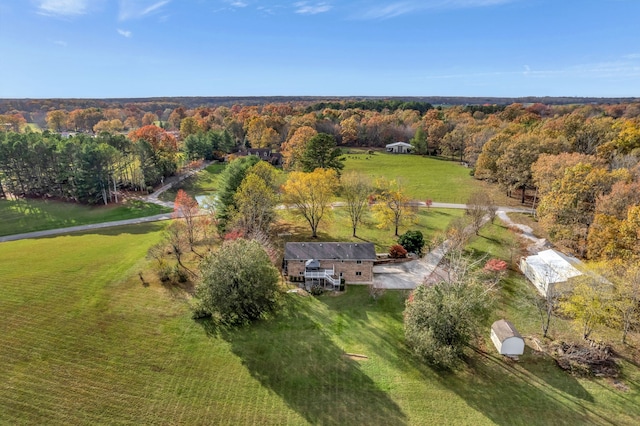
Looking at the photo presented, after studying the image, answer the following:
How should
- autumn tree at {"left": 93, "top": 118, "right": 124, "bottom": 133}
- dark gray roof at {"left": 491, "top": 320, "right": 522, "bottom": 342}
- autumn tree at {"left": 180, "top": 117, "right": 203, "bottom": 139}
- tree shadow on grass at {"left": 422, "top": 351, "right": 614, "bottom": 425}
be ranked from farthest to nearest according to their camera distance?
autumn tree at {"left": 93, "top": 118, "right": 124, "bottom": 133} < autumn tree at {"left": 180, "top": 117, "right": 203, "bottom": 139} < dark gray roof at {"left": 491, "top": 320, "right": 522, "bottom": 342} < tree shadow on grass at {"left": 422, "top": 351, "right": 614, "bottom": 425}

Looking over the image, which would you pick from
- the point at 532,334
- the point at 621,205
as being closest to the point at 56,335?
the point at 532,334

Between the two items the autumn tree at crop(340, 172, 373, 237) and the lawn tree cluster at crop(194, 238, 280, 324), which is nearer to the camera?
the lawn tree cluster at crop(194, 238, 280, 324)

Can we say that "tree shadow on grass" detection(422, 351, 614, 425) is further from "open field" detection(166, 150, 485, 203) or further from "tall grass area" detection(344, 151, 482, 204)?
"open field" detection(166, 150, 485, 203)

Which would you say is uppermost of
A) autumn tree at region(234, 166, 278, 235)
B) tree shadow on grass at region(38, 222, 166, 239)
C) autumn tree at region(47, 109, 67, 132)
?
autumn tree at region(47, 109, 67, 132)

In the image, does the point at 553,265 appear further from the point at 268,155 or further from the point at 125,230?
the point at 268,155

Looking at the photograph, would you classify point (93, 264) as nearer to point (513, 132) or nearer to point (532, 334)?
point (532, 334)

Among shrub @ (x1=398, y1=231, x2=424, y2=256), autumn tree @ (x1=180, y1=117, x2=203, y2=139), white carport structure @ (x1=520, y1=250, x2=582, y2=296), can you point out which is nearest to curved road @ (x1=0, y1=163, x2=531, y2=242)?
shrub @ (x1=398, y1=231, x2=424, y2=256)

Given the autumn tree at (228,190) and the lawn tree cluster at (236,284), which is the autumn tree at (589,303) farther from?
the autumn tree at (228,190)
